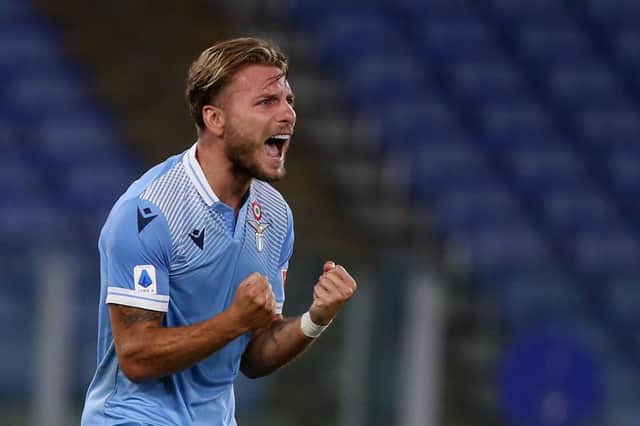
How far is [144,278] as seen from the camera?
4.03 metres

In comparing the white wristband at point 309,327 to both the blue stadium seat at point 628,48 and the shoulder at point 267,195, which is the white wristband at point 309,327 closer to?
the shoulder at point 267,195

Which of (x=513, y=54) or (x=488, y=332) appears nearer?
(x=488, y=332)

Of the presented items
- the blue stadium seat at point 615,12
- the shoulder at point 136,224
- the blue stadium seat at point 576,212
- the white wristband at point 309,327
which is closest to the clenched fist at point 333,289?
the white wristband at point 309,327

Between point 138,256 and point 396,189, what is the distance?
7.19 metres

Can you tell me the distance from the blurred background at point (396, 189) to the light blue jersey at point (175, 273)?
3765mm

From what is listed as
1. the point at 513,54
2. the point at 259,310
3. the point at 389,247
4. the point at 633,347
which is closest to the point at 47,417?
the point at 389,247

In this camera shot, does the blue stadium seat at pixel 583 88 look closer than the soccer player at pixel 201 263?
No

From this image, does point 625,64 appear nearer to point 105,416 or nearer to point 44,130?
point 44,130

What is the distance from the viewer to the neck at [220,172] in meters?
4.30

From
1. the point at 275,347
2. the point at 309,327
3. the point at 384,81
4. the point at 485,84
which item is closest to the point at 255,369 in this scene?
the point at 275,347

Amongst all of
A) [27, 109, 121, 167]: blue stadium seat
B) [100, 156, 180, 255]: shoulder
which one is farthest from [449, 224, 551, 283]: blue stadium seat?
[100, 156, 180, 255]: shoulder

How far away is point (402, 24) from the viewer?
40.7 ft

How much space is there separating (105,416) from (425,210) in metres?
6.79

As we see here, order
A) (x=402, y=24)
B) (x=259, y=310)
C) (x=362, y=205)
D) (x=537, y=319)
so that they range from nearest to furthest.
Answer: (x=259, y=310) → (x=537, y=319) → (x=362, y=205) → (x=402, y=24)
